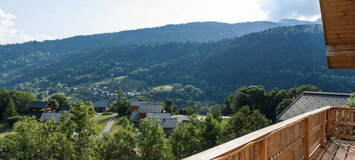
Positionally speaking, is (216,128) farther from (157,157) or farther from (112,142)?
(112,142)

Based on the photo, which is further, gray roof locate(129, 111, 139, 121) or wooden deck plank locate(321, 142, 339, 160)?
gray roof locate(129, 111, 139, 121)

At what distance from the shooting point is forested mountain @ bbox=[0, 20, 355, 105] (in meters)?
99.9

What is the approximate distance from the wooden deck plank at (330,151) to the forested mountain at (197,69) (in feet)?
277

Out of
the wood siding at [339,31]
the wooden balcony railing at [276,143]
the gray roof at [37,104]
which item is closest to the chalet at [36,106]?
the gray roof at [37,104]

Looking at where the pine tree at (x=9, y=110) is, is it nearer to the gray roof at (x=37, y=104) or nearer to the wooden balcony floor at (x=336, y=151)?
the gray roof at (x=37, y=104)

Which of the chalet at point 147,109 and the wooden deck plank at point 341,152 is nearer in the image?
Answer: the wooden deck plank at point 341,152

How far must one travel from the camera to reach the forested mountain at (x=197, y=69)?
3932 inches

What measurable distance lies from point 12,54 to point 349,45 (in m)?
243

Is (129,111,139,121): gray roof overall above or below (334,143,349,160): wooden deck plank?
below

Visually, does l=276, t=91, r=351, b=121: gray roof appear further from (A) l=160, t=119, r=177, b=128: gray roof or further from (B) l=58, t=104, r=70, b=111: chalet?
(B) l=58, t=104, r=70, b=111: chalet

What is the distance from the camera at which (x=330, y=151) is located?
5.23 meters

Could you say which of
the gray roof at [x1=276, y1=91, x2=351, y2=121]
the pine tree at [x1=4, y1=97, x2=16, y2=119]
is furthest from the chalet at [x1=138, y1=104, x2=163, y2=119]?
the gray roof at [x1=276, y1=91, x2=351, y2=121]

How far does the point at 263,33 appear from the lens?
138 m

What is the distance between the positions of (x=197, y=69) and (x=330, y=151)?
14118 centimetres
